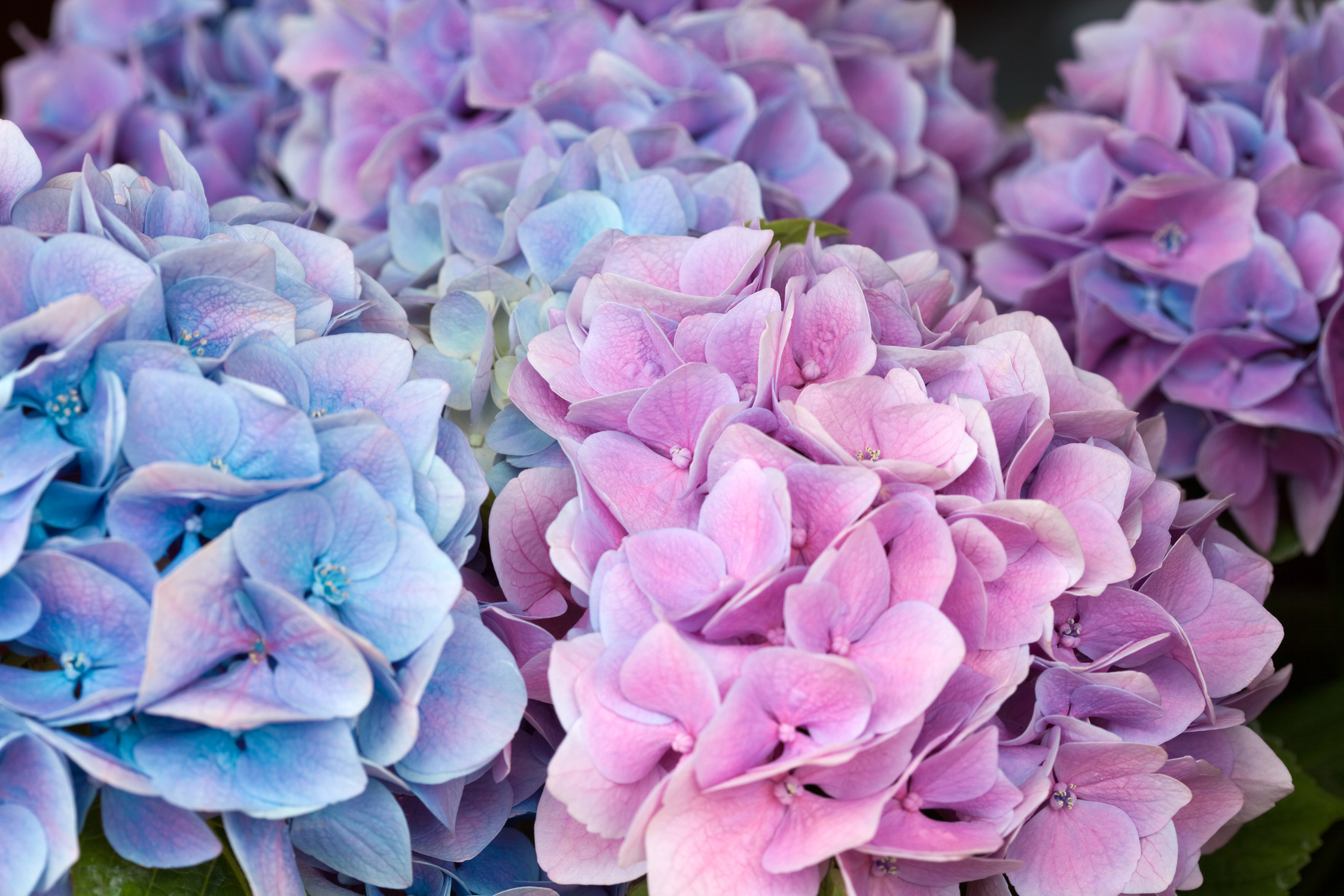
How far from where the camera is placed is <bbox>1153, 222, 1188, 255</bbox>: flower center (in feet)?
2.28

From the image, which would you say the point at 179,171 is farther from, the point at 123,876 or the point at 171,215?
the point at 123,876

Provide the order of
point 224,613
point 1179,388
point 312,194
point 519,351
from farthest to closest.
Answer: point 312,194
point 1179,388
point 519,351
point 224,613

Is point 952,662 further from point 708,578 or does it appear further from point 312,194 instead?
point 312,194

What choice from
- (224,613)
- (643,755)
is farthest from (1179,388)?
(224,613)

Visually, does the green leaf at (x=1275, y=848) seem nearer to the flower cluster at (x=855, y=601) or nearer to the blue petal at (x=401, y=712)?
the flower cluster at (x=855, y=601)

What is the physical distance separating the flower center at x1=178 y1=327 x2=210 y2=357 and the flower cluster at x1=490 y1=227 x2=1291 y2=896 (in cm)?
13

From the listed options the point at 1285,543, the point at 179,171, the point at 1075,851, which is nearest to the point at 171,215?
the point at 179,171

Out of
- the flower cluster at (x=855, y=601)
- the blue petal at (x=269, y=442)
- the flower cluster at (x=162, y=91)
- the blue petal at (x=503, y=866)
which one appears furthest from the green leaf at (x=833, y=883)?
the flower cluster at (x=162, y=91)

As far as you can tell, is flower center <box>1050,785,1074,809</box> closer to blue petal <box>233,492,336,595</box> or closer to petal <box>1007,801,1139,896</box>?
petal <box>1007,801,1139,896</box>

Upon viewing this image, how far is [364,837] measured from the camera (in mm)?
422

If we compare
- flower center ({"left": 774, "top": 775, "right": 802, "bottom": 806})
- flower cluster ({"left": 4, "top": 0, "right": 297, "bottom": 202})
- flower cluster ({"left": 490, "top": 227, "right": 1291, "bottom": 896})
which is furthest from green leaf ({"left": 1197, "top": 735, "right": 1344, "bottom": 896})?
flower cluster ({"left": 4, "top": 0, "right": 297, "bottom": 202})

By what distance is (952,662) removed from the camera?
0.38 metres

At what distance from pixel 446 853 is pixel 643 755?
106mm

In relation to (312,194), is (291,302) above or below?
above
